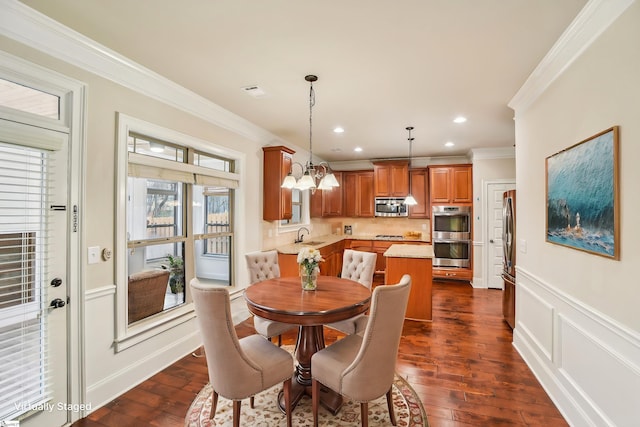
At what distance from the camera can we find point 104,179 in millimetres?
2311

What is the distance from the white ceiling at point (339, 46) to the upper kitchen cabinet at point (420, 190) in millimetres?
2842

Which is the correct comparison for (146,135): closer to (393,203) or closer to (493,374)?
(493,374)

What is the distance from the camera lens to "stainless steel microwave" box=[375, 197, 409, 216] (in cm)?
649

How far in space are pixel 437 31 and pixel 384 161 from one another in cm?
463

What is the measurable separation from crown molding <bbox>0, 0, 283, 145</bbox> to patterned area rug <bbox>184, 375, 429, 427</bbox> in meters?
2.66

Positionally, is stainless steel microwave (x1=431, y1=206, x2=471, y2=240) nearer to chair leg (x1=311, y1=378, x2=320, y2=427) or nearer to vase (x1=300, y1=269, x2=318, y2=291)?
vase (x1=300, y1=269, x2=318, y2=291)

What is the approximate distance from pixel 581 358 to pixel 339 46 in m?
2.74

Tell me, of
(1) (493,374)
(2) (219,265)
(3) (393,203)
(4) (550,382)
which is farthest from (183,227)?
(3) (393,203)

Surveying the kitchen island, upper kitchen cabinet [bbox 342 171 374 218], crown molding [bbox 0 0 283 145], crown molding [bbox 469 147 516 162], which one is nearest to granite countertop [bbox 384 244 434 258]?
the kitchen island

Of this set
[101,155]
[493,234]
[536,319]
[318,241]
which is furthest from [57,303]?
[493,234]

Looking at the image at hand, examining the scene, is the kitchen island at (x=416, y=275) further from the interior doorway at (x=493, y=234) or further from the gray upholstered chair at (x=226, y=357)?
the gray upholstered chair at (x=226, y=357)

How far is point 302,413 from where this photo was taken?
2172mm

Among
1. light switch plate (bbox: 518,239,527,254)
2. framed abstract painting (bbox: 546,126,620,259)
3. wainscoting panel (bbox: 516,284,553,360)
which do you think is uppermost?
framed abstract painting (bbox: 546,126,620,259)

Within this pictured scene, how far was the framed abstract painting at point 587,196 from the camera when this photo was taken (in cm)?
164
